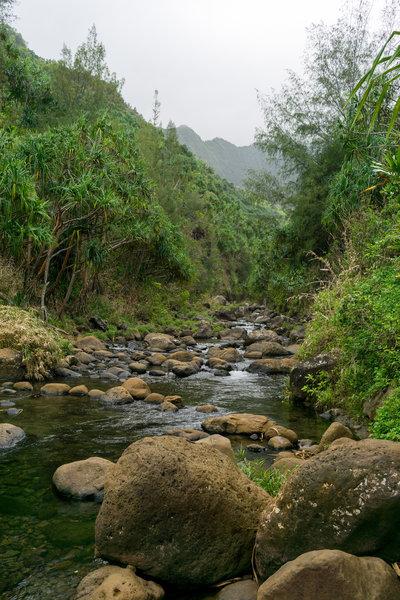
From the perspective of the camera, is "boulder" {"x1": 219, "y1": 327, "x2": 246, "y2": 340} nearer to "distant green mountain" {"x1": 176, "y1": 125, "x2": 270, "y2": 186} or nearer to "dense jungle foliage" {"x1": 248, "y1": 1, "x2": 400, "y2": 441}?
"dense jungle foliage" {"x1": 248, "y1": 1, "x2": 400, "y2": 441}

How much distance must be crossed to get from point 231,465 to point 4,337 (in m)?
7.13

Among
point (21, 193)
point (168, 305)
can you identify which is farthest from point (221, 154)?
point (21, 193)

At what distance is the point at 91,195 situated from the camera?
41.4 ft

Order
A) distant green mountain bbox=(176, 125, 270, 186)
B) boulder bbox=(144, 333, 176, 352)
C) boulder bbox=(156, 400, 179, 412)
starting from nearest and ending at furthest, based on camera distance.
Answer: boulder bbox=(156, 400, 179, 412)
boulder bbox=(144, 333, 176, 352)
distant green mountain bbox=(176, 125, 270, 186)

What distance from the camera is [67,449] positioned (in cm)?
534

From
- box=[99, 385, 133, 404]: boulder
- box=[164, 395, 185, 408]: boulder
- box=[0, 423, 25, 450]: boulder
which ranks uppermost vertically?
box=[0, 423, 25, 450]: boulder

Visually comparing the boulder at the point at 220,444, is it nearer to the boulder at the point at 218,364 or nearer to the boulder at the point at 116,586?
the boulder at the point at 116,586

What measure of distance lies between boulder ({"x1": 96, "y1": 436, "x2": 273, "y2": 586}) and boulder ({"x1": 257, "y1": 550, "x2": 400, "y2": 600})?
2.37 feet

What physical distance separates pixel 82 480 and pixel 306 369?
4.80m

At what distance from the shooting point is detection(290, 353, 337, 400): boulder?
784cm

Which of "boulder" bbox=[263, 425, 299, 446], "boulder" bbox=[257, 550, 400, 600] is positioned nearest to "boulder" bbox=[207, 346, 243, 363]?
"boulder" bbox=[263, 425, 299, 446]

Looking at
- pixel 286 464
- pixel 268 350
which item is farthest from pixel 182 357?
pixel 286 464

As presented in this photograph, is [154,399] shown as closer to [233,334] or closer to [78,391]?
[78,391]

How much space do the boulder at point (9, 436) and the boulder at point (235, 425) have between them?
2.41 metres
